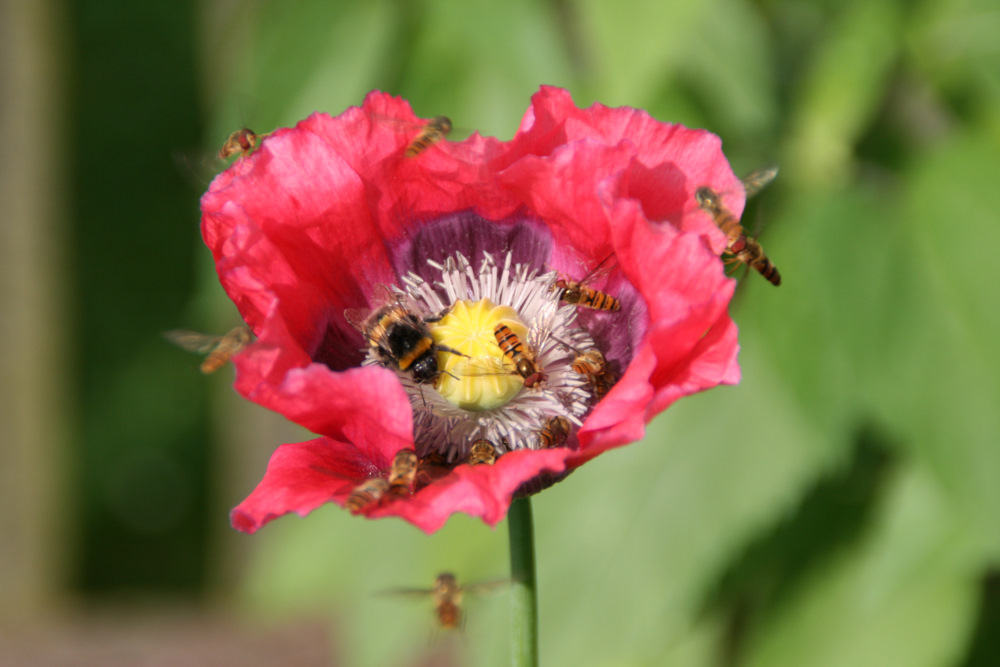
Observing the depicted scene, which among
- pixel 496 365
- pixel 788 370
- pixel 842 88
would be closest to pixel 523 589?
pixel 496 365

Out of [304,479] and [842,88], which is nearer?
[304,479]

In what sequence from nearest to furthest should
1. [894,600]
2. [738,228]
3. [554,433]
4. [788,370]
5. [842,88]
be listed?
[738,228] → [554,433] → [788,370] → [842,88] → [894,600]

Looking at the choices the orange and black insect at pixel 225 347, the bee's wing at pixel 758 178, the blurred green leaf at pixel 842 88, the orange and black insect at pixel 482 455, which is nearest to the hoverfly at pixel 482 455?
the orange and black insect at pixel 482 455

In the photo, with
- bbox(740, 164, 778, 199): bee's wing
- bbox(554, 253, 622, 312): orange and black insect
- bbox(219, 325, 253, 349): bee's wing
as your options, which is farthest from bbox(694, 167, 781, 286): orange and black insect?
bbox(219, 325, 253, 349): bee's wing

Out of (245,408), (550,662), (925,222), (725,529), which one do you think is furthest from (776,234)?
(245,408)

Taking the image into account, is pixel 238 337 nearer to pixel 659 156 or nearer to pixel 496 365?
pixel 496 365

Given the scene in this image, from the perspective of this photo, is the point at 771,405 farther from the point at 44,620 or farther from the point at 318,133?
the point at 44,620

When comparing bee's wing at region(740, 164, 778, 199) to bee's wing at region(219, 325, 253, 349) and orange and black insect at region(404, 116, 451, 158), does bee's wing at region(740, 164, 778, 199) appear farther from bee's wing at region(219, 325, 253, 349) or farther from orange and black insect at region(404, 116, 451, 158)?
bee's wing at region(219, 325, 253, 349)
